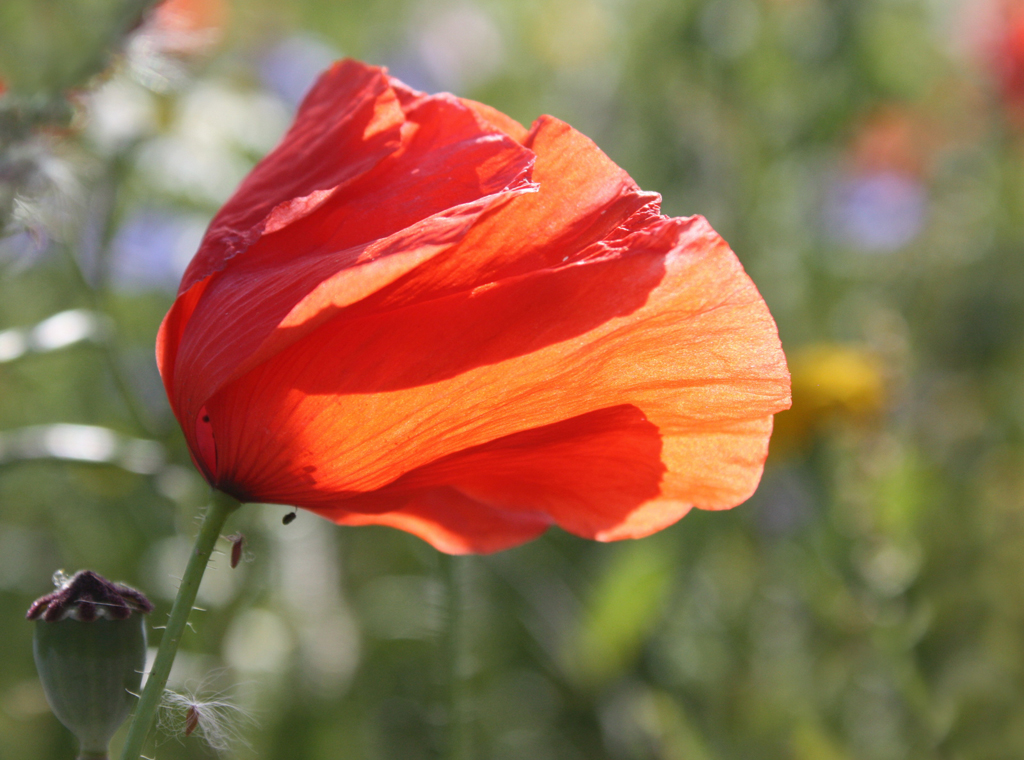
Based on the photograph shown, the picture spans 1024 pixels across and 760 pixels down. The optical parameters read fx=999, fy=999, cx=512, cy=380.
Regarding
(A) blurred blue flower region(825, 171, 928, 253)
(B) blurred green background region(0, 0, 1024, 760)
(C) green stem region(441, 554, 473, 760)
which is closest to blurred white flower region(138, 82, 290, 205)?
(B) blurred green background region(0, 0, 1024, 760)

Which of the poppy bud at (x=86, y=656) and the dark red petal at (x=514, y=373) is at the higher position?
the dark red petal at (x=514, y=373)

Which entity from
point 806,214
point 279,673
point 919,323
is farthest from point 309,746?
point 806,214

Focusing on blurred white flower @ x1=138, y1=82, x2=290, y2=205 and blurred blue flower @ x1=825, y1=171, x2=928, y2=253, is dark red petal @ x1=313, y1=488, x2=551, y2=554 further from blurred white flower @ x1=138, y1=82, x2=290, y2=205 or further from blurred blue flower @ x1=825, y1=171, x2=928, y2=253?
blurred blue flower @ x1=825, y1=171, x2=928, y2=253

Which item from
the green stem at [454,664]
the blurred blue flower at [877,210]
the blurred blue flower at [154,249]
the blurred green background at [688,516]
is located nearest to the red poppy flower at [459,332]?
the blurred green background at [688,516]

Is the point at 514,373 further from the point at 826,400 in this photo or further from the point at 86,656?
the point at 826,400

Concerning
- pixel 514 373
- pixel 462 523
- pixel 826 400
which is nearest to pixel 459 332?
pixel 514 373

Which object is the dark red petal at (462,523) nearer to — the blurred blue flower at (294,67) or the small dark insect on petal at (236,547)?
the small dark insect on petal at (236,547)

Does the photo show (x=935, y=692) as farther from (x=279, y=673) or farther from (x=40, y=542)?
(x=40, y=542)
